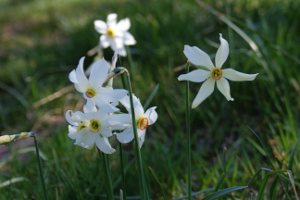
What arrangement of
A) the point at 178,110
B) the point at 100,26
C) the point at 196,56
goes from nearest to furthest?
1. the point at 196,56
2. the point at 100,26
3. the point at 178,110

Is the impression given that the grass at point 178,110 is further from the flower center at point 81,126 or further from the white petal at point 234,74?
the flower center at point 81,126

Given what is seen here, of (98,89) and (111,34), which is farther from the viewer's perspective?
(111,34)

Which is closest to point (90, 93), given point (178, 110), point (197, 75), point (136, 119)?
point (136, 119)

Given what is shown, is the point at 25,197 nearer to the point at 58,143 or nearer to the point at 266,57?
the point at 58,143

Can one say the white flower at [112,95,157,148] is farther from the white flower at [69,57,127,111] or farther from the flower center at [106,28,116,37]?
the flower center at [106,28,116,37]

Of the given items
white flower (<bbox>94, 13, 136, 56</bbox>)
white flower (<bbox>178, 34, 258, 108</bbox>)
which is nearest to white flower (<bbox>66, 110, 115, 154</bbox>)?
white flower (<bbox>178, 34, 258, 108</bbox>)

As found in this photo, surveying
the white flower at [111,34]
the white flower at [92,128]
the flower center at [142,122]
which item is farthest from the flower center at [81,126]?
the white flower at [111,34]

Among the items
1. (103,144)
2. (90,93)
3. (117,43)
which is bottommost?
(103,144)

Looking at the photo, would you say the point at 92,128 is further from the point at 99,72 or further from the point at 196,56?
the point at 196,56
